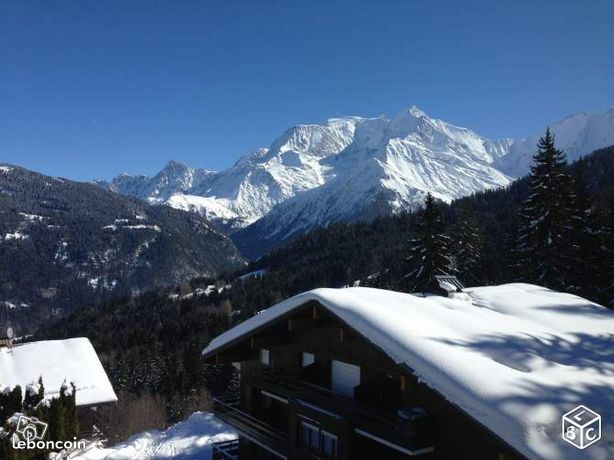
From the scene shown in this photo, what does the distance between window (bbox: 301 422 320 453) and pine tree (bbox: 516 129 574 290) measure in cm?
2477

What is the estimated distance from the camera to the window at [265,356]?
19003 mm

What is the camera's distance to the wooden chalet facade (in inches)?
431

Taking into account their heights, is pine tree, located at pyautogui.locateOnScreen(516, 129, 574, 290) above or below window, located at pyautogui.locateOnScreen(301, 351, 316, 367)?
above

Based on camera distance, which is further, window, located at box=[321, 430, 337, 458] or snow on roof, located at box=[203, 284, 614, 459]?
window, located at box=[321, 430, 337, 458]

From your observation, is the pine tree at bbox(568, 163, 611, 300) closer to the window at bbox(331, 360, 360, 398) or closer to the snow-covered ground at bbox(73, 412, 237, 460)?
the window at bbox(331, 360, 360, 398)

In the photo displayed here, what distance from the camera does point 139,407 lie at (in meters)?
53.7

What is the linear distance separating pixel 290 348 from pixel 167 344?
122776 millimetres

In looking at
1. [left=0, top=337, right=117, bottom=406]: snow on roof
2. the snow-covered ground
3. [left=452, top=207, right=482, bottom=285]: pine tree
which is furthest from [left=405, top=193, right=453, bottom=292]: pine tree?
[left=0, top=337, right=117, bottom=406]: snow on roof

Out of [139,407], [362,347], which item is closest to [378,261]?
[139,407]

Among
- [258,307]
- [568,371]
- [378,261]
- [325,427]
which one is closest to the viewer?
[568,371]

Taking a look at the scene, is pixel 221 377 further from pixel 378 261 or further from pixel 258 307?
pixel 378 261

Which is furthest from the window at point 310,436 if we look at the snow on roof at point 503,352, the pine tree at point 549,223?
the pine tree at point 549,223

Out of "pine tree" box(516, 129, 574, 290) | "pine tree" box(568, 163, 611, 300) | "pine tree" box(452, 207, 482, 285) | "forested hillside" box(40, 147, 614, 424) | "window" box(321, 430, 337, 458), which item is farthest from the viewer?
"pine tree" box(452, 207, 482, 285)

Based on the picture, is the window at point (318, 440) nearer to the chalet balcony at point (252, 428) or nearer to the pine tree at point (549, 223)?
A: the chalet balcony at point (252, 428)
